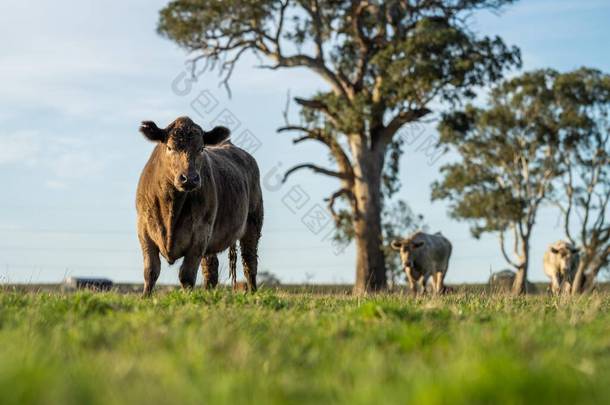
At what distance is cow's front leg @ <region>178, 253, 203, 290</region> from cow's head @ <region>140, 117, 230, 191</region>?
952 millimetres

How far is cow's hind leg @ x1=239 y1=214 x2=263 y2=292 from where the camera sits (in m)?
13.4

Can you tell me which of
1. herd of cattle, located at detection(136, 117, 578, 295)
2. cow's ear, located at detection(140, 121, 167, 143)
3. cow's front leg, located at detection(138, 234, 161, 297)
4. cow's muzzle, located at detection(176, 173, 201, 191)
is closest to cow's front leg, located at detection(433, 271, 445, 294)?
herd of cattle, located at detection(136, 117, 578, 295)

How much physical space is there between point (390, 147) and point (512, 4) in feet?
21.6

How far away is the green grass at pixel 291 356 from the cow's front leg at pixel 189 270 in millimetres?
3367

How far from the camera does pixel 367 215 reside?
29391 mm

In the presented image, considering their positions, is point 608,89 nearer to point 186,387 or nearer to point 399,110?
point 399,110

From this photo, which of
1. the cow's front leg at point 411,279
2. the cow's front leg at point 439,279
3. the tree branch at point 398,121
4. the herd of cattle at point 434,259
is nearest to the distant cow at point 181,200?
the herd of cattle at point 434,259

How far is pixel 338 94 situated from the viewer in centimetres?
3000

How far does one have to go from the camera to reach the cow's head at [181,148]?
9.45m

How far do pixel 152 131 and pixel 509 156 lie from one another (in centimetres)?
2827

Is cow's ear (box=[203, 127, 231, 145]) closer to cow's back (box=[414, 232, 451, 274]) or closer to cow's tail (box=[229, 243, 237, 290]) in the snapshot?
cow's tail (box=[229, 243, 237, 290])

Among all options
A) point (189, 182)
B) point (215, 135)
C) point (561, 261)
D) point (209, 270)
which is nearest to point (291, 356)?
point (189, 182)

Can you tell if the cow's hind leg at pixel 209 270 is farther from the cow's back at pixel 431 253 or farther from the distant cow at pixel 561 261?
the distant cow at pixel 561 261

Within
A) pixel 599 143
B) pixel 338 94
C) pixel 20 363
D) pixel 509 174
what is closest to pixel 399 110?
pixel 338 94
